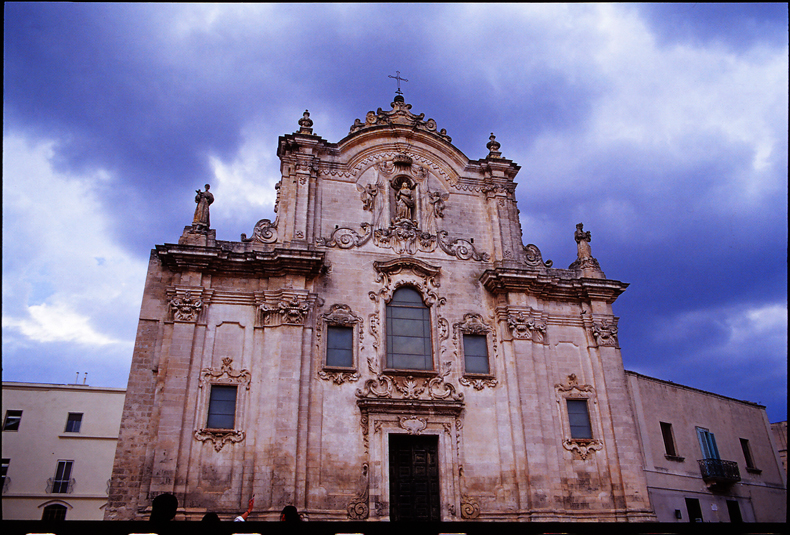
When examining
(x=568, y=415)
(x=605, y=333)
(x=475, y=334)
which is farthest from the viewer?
(x=605, y=333)

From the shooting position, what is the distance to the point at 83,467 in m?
31.4

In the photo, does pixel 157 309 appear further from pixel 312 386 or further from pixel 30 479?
pixel 30 479

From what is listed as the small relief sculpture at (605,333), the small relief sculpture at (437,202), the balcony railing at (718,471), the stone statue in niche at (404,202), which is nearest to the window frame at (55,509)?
the stone statue in niche at (404,202)

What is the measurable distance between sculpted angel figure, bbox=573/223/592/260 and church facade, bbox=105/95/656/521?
11 cm

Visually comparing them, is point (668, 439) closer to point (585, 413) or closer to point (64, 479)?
point (585, 413)

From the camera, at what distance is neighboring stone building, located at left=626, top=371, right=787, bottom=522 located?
20672 mm

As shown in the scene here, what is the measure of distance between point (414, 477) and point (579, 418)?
5.27m

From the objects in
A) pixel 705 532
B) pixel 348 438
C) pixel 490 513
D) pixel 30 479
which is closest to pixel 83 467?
pixel 30 479

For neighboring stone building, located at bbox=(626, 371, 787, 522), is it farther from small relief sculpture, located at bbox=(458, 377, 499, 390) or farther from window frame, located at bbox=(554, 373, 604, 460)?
small relief sculpture, located at bbox=(458, 377, 499, 390)

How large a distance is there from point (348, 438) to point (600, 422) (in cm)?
733

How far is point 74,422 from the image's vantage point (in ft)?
107

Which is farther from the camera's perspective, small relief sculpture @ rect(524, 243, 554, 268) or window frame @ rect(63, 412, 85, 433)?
window frame @ rect(63, 412, 85, 433)

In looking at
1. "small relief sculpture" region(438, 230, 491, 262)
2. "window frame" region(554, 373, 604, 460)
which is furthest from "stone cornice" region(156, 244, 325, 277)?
"window frame" region(554, 373, 604, 460)

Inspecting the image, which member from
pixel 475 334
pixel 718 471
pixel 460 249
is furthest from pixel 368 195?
pixel 718 471
